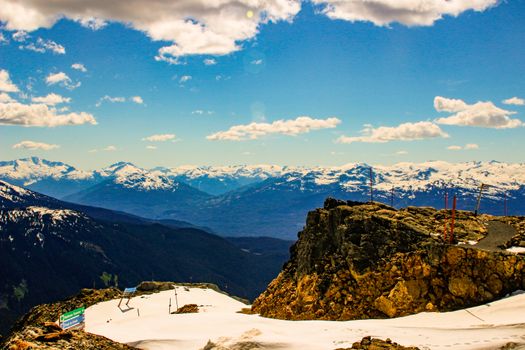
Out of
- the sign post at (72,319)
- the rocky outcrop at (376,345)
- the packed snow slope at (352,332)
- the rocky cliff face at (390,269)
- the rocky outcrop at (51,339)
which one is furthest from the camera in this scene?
the rocky cliff face at (390,269)

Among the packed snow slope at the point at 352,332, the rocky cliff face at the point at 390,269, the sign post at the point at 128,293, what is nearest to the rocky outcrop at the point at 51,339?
the packed snow slope at the point at 352,332

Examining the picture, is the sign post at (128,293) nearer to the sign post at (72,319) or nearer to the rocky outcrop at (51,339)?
the sign post at (72,319)

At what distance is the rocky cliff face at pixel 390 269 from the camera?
95.1 ft

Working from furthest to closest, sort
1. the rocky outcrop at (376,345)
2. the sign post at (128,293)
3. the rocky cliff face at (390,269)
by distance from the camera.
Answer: the sign post at (128,293)
the rocky cliff face at (390,269)
the rocky outcrop at (376,345)

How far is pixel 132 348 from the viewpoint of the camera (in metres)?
26.0

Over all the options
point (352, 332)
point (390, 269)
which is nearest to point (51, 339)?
A: point (352, 332)

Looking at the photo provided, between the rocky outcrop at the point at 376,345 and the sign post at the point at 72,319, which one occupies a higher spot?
the rocky outcrop at the point at 376,345

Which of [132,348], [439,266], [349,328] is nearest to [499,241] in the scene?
[439,266]

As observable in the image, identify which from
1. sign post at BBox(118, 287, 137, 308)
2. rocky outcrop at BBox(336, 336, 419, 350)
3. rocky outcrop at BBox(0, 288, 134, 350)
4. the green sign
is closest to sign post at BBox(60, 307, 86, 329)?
the green sign

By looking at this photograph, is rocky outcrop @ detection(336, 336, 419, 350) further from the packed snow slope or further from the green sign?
the green sign

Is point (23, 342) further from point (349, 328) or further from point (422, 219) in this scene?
point (422, 219)

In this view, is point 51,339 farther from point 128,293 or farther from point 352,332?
point 128,293

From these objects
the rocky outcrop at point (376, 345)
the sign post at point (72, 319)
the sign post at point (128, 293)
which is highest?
the rocky outcrop at point (376, 345)

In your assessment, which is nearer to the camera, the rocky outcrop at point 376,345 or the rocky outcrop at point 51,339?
the rocky outcrop at point 51,339
